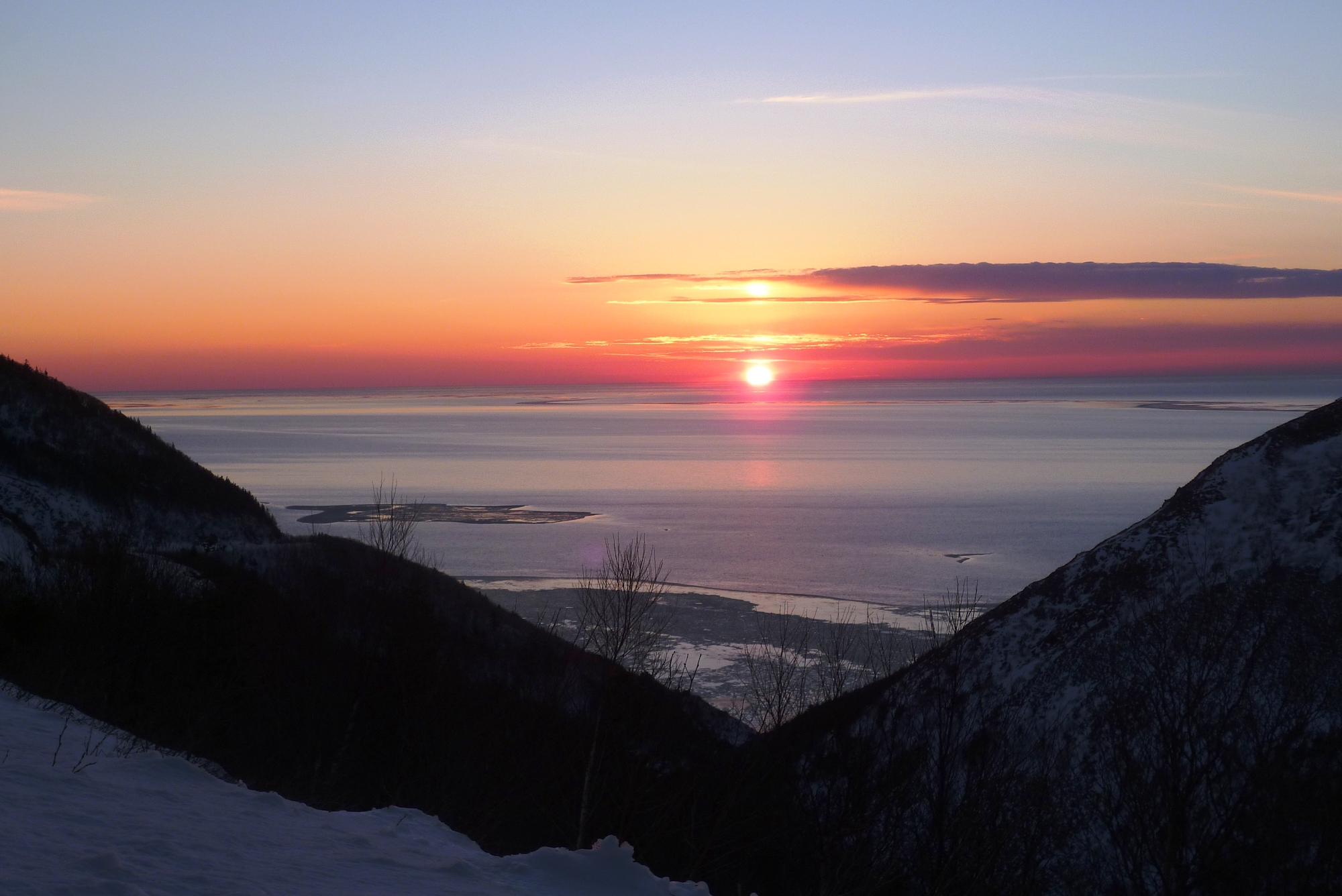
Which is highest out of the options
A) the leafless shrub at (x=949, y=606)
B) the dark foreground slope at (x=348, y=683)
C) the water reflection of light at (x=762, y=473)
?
the water reflection of light at (x=762, y=473)

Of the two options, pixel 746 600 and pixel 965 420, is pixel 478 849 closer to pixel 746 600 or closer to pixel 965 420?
pixel 746 600

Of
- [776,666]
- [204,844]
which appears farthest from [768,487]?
[204,844]

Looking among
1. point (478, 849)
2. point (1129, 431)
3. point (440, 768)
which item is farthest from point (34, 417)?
point (1129, 431)

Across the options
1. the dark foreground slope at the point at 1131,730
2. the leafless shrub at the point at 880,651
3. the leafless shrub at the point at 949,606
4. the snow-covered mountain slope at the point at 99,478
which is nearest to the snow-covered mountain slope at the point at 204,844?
the dark foreground slope at the point at 1131,730

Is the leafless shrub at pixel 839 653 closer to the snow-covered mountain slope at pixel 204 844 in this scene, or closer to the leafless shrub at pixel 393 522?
the leafless shrub at pixel 393 522

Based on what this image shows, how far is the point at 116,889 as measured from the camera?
6.26 meters

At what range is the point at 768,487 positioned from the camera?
7519 cm

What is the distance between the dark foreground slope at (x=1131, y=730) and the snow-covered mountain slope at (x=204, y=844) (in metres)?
4.32

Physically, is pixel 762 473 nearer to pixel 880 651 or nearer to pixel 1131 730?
pixel 880 651

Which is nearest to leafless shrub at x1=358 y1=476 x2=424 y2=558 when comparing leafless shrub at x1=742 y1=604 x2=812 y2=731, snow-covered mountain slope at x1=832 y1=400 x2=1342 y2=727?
leafless shrub at x1=742 y1=604 x2=812 y2=731

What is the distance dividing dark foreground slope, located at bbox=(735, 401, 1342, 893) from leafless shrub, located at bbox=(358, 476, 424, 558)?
17.4 meters

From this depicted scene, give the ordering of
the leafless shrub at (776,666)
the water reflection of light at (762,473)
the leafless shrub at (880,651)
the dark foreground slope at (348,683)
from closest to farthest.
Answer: the dark foreground slope at (348,683), the leafless shrub at (776,666), the leafless shrub at (880,651), the water reflection of light at (762,473)

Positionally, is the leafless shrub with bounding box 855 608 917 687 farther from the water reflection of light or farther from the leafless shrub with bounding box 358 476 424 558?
the water reflection of light

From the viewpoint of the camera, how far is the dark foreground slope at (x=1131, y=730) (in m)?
13.0
